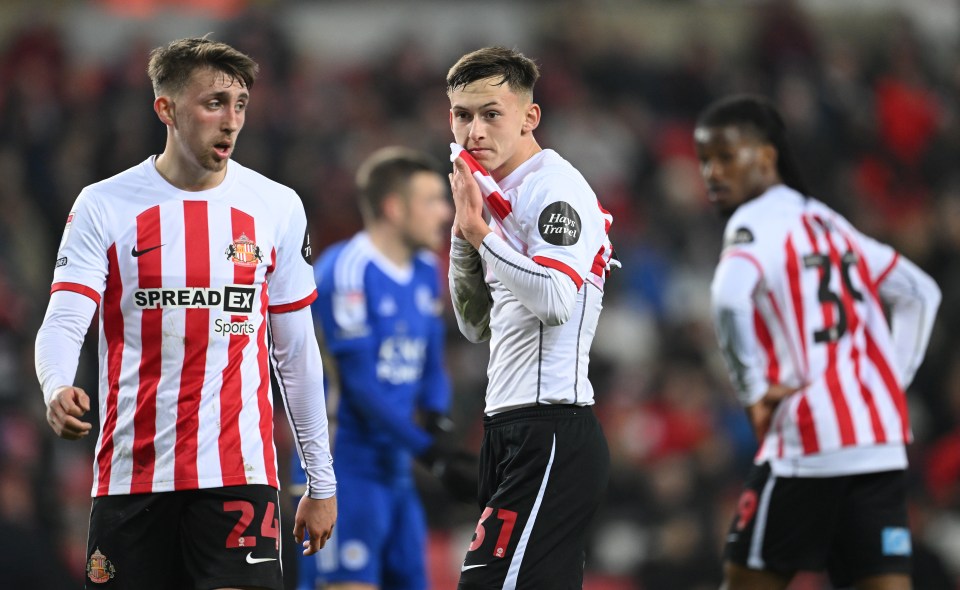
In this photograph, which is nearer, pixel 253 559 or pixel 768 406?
pixel 253 559

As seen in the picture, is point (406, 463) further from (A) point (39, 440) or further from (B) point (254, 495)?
(A) point (39, 440)

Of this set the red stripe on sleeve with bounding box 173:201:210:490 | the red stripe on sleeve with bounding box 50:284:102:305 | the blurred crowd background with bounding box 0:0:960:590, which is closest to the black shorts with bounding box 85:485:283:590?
the red stripe on sleeve with bounding box 173:201:210:490

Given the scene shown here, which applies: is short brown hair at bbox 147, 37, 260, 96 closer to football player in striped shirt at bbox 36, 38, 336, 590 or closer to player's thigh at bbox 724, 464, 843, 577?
football player in striped shirt at bbox 36, 38, 336, 590

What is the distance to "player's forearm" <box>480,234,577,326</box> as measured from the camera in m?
Result: 4.15

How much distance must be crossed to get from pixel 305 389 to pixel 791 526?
7.59ft

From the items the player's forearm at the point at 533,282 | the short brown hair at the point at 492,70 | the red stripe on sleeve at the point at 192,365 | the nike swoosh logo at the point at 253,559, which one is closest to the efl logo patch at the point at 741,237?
the short brown hair at the point at 492,70

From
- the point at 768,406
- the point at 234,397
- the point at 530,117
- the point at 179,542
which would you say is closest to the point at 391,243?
the point at 768,406

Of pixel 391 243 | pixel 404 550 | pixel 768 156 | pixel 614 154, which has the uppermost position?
pixel 614 154

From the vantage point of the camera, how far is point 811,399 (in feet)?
18.5

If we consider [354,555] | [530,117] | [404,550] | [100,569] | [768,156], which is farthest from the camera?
[404,550]

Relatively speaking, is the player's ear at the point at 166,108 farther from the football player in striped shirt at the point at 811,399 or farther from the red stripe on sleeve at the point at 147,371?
the football player in striped shirt at the point at 811,399

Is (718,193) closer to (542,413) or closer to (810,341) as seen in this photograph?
(810,341)

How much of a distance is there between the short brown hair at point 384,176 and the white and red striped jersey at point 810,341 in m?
1.99

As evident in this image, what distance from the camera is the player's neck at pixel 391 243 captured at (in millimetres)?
7008
